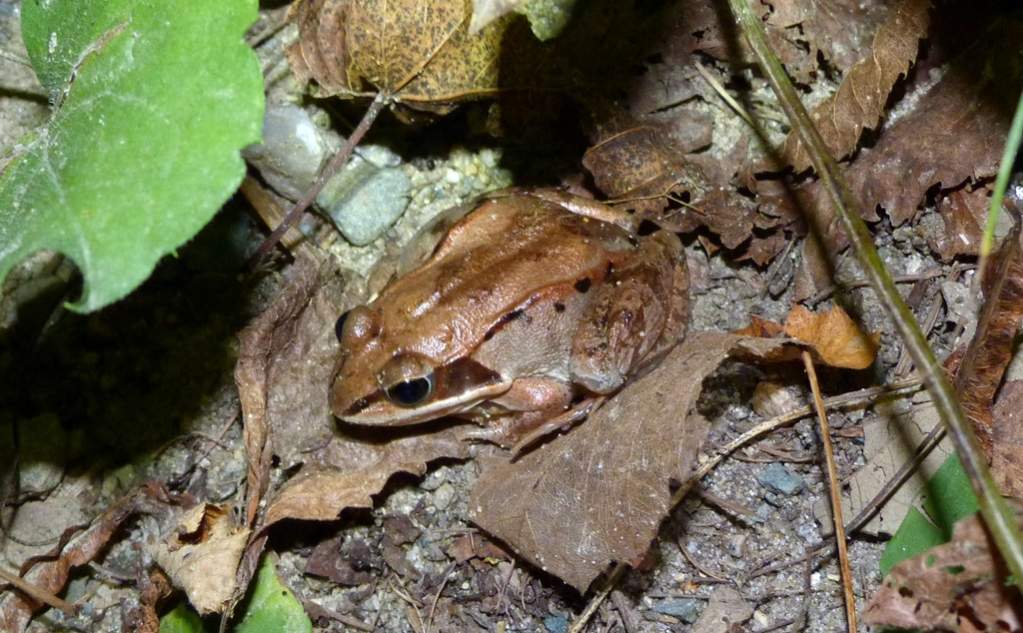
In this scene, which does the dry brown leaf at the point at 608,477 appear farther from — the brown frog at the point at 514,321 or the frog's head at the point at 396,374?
the frog's head at the point at 396,374

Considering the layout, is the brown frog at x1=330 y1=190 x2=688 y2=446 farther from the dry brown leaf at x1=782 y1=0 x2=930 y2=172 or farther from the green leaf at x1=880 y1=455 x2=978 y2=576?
the green leaf at x1=880 y1=455 x2=978 y2=576

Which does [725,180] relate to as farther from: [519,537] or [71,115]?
[71,115]

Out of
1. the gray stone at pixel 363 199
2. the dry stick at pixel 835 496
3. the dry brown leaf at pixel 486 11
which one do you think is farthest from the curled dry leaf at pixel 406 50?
the dry stick at pixel 835 496

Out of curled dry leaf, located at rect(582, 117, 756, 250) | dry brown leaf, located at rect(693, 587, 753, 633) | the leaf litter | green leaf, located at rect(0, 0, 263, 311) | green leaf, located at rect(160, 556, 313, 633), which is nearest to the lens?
green leaf, located at rect(0, 0, 263, 311)

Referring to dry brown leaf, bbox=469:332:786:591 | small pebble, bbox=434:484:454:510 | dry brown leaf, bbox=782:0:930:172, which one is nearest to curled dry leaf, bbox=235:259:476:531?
small pebble, bbox=434:484:454:510

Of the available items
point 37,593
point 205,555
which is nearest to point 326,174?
point 205,555

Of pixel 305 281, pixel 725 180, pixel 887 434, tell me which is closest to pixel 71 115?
pixel 305 281
